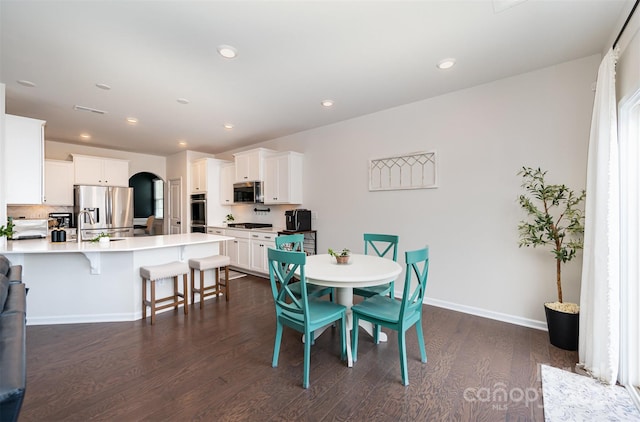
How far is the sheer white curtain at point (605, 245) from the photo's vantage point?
200 centimetres

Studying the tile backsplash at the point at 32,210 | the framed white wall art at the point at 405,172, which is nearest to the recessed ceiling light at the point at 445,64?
the framed white wall art at the point at 405,172

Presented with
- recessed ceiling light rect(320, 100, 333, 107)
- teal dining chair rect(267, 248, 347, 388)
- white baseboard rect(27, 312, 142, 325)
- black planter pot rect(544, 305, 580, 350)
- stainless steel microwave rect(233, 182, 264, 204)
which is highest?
recessed ceiling light rect(320, 100, 333, 107)

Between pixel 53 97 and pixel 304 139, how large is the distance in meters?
3.43

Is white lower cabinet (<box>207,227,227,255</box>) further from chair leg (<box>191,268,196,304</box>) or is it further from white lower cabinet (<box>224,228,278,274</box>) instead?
chair leg (<box>191,268,196,304</box>)

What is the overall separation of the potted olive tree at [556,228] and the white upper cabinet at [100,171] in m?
7.40

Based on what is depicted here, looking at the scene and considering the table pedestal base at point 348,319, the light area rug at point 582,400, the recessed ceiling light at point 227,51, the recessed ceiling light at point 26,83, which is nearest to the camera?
the light area rug at point 582,400

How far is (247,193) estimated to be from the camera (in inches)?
221

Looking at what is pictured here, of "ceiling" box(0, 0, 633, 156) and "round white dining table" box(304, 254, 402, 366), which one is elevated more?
"ceiling" box(0, 0, 633, 156)

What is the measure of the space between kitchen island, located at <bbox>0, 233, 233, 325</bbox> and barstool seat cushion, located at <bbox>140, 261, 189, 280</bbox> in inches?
8.1

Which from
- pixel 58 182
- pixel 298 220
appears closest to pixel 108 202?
pixel 58 182

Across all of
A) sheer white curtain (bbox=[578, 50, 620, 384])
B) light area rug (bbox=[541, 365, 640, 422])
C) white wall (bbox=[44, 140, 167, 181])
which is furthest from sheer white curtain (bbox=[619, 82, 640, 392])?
white wall (bbox=[44, 140, 167, 181])

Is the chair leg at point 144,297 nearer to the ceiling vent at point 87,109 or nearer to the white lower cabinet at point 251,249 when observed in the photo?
the white lower cabinet at point 251,249

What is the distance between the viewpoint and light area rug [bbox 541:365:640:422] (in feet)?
5.65

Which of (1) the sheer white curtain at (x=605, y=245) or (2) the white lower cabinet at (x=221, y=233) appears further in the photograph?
(2) the white lower cabinet at (x=221, y=233)
